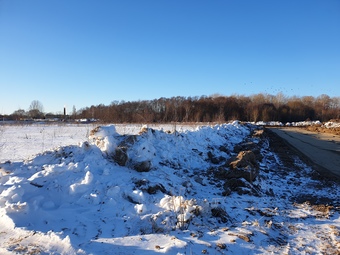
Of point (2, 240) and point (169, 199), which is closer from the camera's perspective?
point (2, 240)

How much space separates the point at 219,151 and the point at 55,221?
24.9 feet

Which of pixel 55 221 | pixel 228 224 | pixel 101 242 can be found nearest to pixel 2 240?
pixel 55 221

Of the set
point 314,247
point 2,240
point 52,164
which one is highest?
point 52,164

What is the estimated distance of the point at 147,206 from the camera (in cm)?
498

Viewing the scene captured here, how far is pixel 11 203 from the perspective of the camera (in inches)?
173

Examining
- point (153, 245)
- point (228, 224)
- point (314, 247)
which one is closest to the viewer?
point (153, 245)

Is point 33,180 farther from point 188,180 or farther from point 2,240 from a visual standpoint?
point 188,180

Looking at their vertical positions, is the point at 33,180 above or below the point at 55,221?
above

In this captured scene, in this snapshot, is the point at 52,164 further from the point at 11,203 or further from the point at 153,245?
the point at 153,245

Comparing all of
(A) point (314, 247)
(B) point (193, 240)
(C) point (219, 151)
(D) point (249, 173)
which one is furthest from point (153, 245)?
(C) point (219, 151)

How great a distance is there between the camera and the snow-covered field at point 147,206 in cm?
368

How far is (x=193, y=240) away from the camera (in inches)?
147

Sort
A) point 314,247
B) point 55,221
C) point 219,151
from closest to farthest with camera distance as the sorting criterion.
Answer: point 314,247, point 55,221, point 219,151

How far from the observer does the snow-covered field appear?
3682 millimetres
